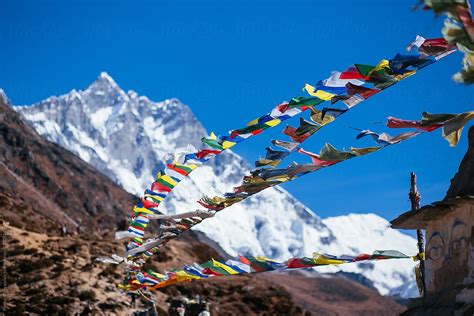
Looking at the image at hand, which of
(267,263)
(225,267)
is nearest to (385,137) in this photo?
(267,263)

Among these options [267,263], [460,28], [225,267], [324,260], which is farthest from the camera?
[225,267]

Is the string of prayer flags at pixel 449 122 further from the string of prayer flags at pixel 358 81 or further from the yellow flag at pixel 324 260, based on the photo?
the yellow flag at pixel 324 260

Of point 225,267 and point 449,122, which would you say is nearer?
point 449,122

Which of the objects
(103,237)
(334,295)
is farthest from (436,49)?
(334,295)

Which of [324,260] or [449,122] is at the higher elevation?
[449,122]

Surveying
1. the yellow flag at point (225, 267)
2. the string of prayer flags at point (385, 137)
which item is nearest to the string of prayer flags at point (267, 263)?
the yellow flag at point (225, 267)

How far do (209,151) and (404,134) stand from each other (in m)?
2.68

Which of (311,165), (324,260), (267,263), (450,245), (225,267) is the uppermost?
(311,165)

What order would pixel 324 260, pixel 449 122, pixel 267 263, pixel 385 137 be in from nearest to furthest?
pixel 449 122, pixel 385 137, pixel 324 260, pixel 267 263

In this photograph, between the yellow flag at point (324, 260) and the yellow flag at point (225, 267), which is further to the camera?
the yellow flag at point (225, 267)

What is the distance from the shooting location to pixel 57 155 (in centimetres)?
8650

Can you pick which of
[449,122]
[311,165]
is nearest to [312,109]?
[311,165]

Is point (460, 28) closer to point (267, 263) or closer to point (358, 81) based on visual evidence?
point (358, 81)

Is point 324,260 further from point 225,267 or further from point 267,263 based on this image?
point 225,267
